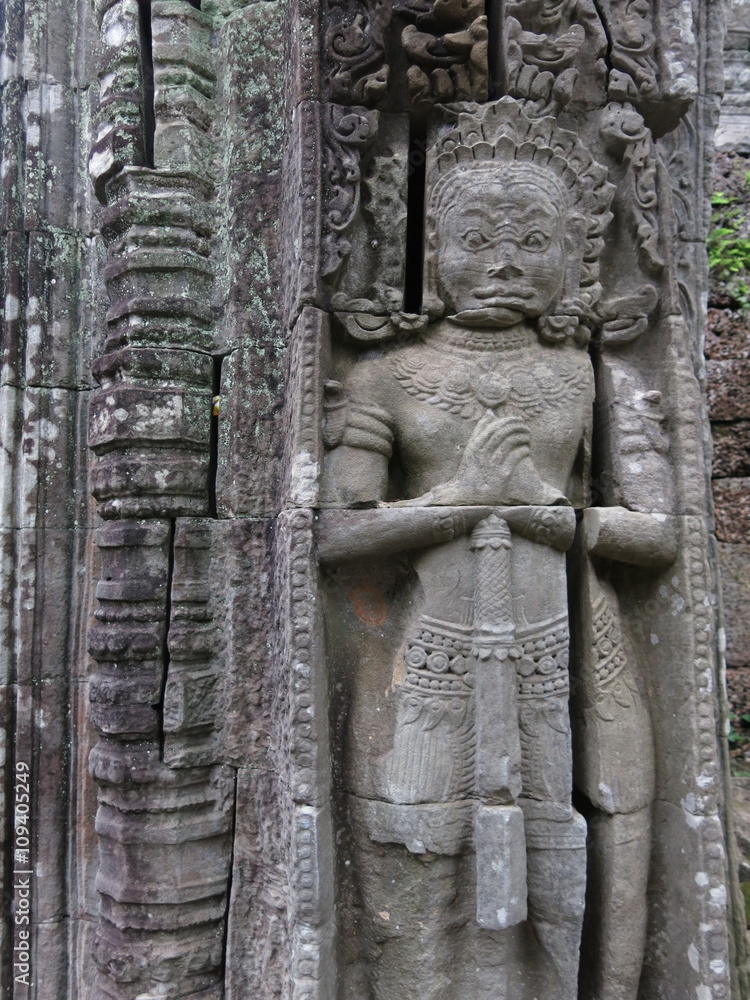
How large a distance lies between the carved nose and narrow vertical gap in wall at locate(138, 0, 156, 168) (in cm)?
166

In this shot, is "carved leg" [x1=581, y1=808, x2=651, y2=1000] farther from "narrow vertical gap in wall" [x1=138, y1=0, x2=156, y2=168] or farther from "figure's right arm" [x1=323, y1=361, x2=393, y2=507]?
"narrow vertical gap in wall" [x1=138, y1=0, x2=156, y2=168]

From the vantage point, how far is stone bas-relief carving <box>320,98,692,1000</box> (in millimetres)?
2621

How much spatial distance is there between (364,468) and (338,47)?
5.65 feet

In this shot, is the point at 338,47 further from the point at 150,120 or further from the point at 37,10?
the point at 37,10

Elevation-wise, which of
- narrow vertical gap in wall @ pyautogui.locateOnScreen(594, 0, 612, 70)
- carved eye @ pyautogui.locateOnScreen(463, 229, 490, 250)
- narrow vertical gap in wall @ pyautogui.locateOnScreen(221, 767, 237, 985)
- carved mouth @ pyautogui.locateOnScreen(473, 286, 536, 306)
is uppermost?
narrow vertical gap in wall @ pyautogui.locateOnScreen(594, 0, 612, 70)

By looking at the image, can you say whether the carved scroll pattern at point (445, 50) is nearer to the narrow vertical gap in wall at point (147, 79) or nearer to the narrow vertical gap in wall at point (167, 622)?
the narrow vertical gap in wall at point (147, 79)

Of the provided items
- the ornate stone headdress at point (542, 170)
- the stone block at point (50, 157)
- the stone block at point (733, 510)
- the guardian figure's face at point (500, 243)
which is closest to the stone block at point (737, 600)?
the stone block at point (733, 510)

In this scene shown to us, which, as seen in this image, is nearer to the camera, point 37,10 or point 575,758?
point 575,758

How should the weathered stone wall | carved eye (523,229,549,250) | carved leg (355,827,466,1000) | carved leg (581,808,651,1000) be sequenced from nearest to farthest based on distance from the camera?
carved leg (355,827,466,1000) < carved leg (581,808,651,1000) < carved eye (523,229,549,250) < the weathered stone wall

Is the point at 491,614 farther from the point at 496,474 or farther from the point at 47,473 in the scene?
the point at 47,473

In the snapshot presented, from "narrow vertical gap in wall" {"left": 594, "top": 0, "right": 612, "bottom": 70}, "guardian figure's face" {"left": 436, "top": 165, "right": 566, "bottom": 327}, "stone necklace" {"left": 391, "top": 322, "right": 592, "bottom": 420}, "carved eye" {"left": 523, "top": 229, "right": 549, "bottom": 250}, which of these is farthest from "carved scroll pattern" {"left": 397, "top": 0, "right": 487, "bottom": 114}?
"stone necklace" {"left": 391, "top": 322, "right": 592, "bottom": 420}

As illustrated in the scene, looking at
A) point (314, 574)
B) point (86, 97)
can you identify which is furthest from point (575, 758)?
point (86, 97)

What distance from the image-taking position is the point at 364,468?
110 inches

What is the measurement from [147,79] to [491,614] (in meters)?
2.92
